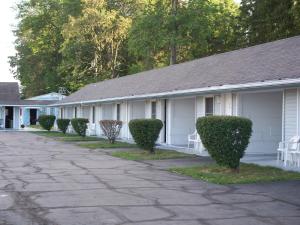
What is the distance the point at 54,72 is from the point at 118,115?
1480 inches

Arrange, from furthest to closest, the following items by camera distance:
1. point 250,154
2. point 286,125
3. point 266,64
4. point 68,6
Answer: point 68,6 → point 250,154 → point 266,64 → point 286,125

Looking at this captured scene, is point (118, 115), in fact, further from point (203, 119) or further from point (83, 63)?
point (83, 63)

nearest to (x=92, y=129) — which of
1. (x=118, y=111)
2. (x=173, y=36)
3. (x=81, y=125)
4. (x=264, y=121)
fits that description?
(x=81, y=125)

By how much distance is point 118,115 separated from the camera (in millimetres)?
33469

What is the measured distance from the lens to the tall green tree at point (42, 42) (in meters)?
68.5

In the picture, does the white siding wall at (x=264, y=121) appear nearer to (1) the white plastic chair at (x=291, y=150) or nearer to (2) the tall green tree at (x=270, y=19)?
(1) the white plastic chair at (x=291, y=150)

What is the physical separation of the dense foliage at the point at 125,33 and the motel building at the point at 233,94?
55.0 ft

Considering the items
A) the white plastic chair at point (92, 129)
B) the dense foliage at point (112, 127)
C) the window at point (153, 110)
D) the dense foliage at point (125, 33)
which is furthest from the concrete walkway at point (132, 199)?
the dense foliage at point (125, 33)

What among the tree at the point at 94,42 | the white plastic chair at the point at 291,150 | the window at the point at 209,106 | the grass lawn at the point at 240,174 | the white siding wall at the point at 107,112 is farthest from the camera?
the tree at the point at 94,42

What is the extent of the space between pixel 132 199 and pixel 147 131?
10.4 metres

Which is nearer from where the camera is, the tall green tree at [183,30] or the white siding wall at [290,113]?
the white siding wall at [290,113]

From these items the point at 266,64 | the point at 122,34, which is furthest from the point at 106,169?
the point at 122,34

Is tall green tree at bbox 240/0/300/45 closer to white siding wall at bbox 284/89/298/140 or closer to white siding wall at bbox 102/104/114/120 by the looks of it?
white siding wall at bbox 102/104/114/120

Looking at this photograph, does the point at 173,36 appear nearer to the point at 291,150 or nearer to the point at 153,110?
the point at 153,110
